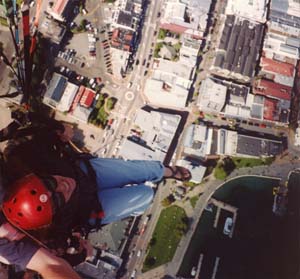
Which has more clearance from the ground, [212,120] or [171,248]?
[212,120]

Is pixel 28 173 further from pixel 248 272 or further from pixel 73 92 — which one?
pixel 248 272

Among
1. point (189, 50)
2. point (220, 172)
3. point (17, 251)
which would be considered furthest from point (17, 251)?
point (189, 50)

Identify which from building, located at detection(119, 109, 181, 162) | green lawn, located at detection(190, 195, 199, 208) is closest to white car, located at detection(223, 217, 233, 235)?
green lawn, located at detection(190, 195, 199, 208)

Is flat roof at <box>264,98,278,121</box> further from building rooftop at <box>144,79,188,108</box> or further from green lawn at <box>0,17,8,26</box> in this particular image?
green lawn at <box>0,17,8,26</box>

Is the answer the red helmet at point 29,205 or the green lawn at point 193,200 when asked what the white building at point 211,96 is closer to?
the green lawn at point 193,200

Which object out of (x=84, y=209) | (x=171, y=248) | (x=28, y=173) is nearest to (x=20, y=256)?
(x=28, y=173)

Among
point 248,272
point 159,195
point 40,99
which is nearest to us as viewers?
point 40,99

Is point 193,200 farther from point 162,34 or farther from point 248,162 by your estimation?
point 162,34
